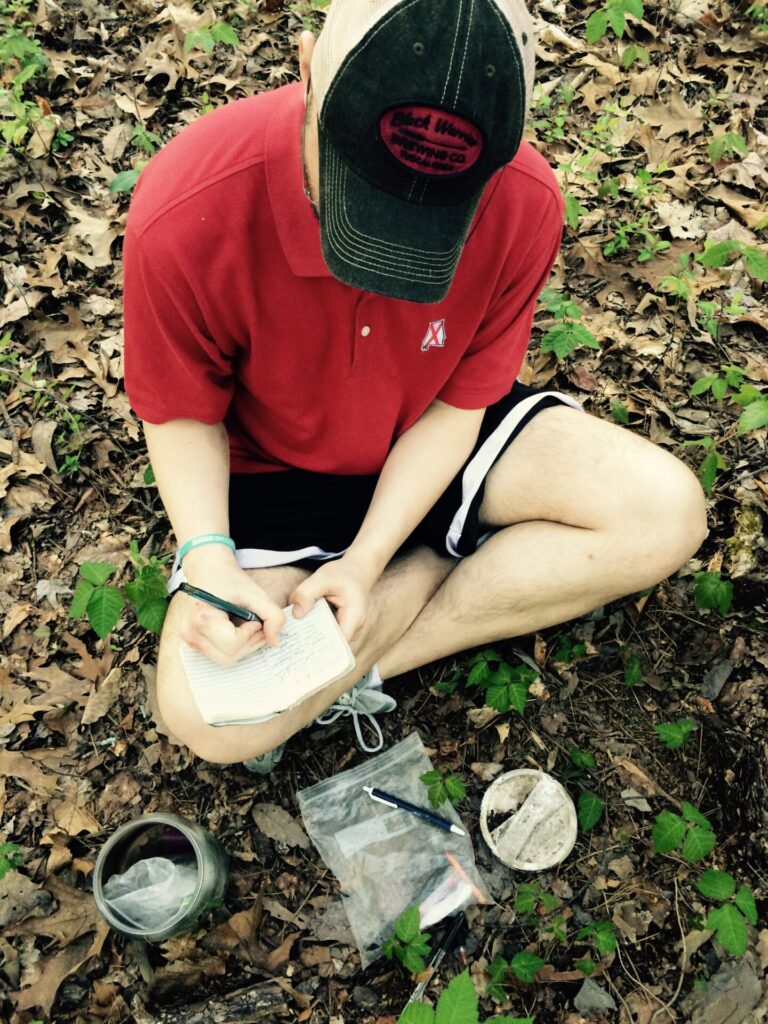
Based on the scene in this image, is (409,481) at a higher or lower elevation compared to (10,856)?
higher

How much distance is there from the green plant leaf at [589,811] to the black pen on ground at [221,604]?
1244 millimetres

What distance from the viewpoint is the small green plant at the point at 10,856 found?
7.68 feet

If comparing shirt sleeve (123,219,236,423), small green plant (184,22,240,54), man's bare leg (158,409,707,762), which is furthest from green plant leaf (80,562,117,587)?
small green plant (184,22,240,54)

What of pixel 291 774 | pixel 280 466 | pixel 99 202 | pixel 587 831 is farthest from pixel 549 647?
pixel 99 202

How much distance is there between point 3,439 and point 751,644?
310cm

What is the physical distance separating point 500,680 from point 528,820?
1.48 feet

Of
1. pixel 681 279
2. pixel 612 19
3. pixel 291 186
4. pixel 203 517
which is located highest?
pixel 612 19

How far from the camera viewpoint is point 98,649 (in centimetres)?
279

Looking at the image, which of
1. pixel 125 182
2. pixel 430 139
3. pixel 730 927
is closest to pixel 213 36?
pixel 125 182

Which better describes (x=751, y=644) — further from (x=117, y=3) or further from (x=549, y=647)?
(x=117, y=3)

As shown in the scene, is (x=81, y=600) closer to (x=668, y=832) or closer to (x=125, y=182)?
(x=668, y=832)

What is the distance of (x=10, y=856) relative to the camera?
2393mm

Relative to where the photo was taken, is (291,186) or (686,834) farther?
(686,834)

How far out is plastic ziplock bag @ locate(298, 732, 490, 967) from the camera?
229 cm
